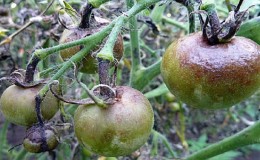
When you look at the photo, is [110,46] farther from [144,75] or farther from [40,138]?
[144,75]

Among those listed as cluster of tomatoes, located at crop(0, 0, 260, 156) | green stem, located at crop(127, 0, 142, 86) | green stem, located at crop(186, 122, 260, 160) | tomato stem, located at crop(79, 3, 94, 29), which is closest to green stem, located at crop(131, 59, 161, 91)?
green stem, located at crop(127, 0, 142, 86)

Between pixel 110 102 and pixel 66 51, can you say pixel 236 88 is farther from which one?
pixel 66 51

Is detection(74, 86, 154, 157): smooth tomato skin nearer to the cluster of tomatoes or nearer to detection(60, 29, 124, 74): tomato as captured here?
the cluster of tomatoes

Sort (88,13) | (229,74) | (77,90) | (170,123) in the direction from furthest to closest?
(170,123)
(77,90)
(88,13)
(229,74)

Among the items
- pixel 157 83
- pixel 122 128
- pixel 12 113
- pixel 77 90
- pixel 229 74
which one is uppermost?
pixel 229 74

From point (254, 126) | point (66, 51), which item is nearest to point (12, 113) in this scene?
point (66, 51)

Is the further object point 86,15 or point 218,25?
point 86,15

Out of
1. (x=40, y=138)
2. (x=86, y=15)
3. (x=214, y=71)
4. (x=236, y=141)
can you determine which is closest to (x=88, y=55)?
(x=86, y=15)
